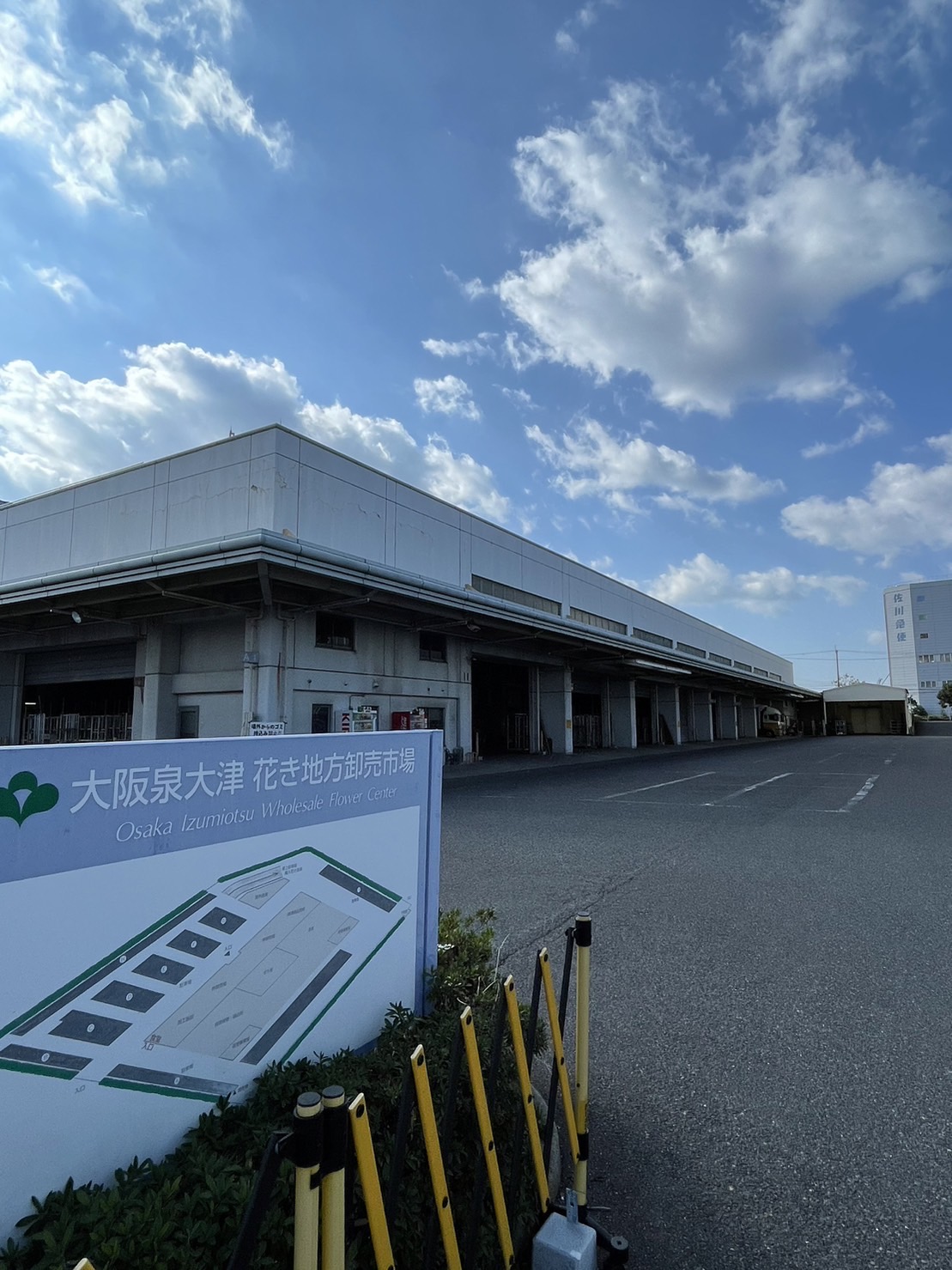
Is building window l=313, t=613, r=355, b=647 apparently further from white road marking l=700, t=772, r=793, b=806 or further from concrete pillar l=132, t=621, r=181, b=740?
white road marking l=700, t=772, r=793, b=806

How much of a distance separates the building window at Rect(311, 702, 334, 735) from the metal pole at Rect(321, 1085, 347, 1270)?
52.1 feet

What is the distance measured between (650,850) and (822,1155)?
5.62m

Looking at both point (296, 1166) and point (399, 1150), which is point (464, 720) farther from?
point (296, 1166)

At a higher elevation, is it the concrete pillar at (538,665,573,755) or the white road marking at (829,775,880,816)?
the concrete pillar at (538,665,573,755)

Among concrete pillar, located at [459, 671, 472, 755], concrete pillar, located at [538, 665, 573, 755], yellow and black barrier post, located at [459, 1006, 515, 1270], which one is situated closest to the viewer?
yellow and black barrier post, located at [459, 1006, 515, 1270]

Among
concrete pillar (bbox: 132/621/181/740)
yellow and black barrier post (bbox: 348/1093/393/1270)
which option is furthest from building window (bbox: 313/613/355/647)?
yellow and black barrier post (bbox: 348/1093/393/1270)

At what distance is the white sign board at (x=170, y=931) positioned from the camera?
1.71 m

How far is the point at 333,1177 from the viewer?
3.87 feet

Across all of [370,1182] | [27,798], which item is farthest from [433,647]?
[370,1182]

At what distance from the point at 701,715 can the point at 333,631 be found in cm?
3624

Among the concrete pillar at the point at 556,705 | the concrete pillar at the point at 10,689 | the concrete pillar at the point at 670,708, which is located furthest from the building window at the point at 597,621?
the concrete pillar at the point at 10,689

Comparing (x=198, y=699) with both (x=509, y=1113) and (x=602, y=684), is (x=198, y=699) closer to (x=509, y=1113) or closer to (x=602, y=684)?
(x=509, y=1113)

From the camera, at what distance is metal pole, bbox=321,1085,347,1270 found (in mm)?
1137

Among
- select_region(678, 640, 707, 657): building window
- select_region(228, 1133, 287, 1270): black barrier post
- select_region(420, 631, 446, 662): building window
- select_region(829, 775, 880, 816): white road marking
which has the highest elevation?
select_region(678, 640, 707, 657): building window
